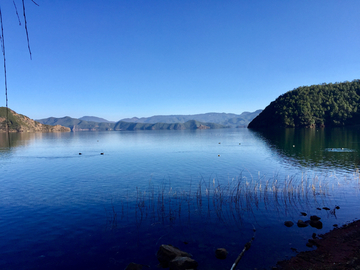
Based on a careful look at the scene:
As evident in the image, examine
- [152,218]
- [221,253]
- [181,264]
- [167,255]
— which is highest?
[181,264]

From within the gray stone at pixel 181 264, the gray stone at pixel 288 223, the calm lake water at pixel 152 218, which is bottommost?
the calm lake water at pixel 152 218

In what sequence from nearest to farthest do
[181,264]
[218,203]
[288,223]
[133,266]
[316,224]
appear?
[181,264], [133,266], [316,224], [288,223], [218,203]

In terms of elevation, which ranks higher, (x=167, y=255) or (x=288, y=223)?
(x=167, y=255)

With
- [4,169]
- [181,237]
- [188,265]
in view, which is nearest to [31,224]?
[181,237]

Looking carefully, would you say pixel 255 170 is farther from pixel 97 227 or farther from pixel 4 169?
pixel 4 169

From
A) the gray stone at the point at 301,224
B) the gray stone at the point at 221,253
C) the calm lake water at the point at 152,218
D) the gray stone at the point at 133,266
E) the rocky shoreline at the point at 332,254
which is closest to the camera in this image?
the rocky shoreline at the point at 332,254

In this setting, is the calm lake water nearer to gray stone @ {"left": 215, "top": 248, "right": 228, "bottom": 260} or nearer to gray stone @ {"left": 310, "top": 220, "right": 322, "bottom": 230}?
gray stone @ {"left": 215, "top": 248, "right": 228, "bottom": 260}

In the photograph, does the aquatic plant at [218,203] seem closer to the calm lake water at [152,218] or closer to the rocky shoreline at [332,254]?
the calm lake water at [152,218]

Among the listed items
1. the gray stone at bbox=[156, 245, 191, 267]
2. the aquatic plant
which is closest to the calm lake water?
the aquatic plant

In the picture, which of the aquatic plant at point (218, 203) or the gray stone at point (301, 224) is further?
the aquatic plant at point (218, 203)

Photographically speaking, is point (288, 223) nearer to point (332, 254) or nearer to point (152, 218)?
point (332, 254)

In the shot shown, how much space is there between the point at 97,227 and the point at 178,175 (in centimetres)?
2374

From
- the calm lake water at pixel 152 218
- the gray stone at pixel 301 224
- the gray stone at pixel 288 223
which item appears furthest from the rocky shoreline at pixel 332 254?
the gray stone at pixel 288 223

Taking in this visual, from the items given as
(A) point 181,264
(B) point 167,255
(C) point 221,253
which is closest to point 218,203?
(C) point 221,253
